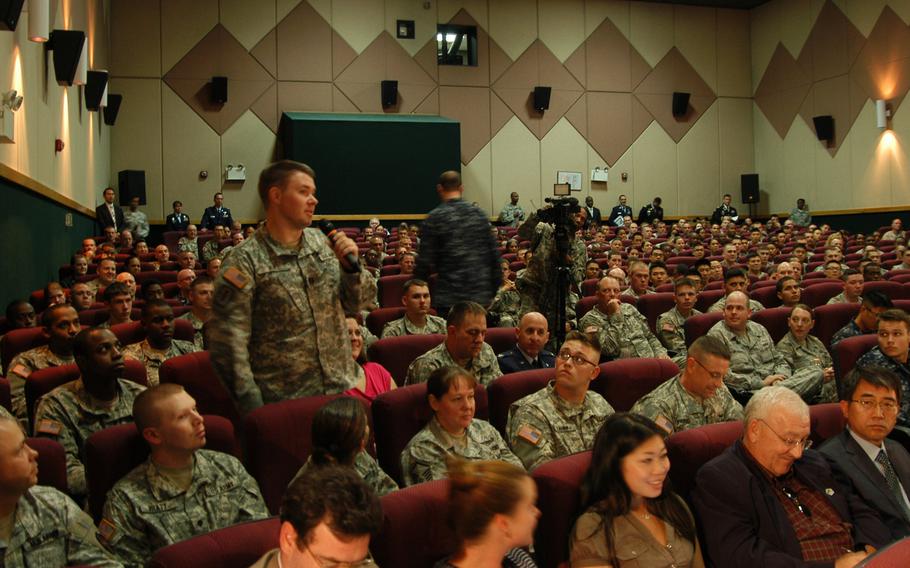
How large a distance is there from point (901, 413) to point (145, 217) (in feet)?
39.1

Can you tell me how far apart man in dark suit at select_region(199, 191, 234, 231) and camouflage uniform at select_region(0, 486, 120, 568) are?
39.9 ft

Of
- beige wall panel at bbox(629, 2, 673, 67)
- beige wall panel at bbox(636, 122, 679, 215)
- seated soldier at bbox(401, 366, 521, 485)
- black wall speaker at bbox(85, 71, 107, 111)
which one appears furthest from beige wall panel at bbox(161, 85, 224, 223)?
seated soldier at bbox(401, 366, 521, 485)

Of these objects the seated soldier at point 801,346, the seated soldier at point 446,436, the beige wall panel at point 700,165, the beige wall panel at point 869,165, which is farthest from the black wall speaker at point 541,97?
the seated soldier at point 446,436

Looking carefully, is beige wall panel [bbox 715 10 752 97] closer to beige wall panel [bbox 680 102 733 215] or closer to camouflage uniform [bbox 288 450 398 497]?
beige wall panel [bbox 680 102 733 215]

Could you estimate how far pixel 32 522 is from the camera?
6.61 ft

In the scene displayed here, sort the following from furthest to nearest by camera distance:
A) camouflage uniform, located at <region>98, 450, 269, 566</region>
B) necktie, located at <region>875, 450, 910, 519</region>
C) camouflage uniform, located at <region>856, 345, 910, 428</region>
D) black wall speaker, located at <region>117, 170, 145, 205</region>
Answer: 1. black wall speaker, located at <region>117, 170, 145, 205</region>
2. camouflage uniform, located at <region>856, 345, 910, 428</region>
3. necktie, located at <region>875, 450, 910, 519</region>
4. camouflage uniform, located at <region>98, 450, 269, 566</region>

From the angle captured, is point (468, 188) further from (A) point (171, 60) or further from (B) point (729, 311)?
Result: (B) point (729, 311)

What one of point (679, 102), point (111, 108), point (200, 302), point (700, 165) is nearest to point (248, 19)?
point (111, 108)

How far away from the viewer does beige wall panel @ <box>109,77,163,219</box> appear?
14.3m

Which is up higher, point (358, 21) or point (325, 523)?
point (358, 21)

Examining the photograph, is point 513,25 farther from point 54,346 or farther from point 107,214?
point 54,346

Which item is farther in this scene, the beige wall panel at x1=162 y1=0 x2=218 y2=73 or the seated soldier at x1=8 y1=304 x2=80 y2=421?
the beige wall panel at x1=162 y1=0 x2=218 y2=73

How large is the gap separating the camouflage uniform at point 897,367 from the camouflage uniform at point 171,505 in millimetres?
2909

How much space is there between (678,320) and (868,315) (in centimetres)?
119
